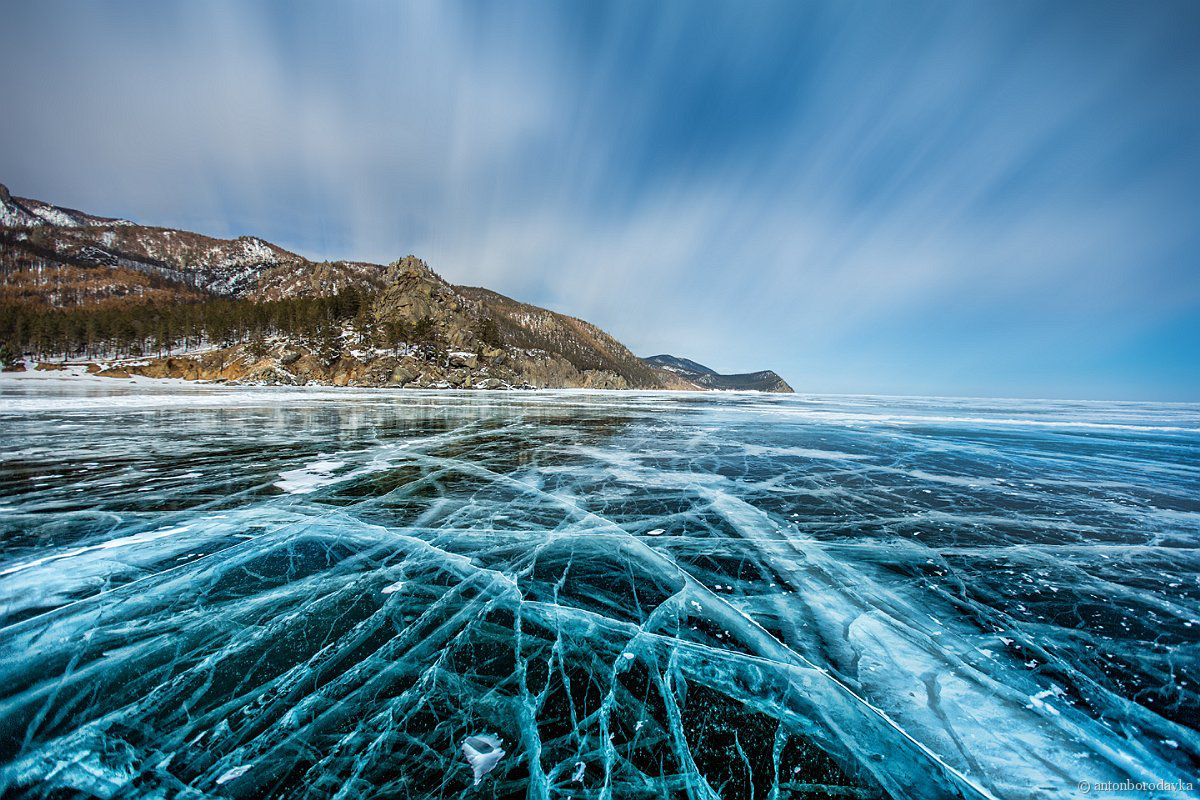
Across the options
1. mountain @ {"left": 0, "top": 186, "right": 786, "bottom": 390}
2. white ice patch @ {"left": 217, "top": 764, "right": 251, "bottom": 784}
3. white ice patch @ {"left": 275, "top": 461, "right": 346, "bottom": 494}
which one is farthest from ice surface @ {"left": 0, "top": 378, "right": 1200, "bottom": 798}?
mountain @ {"left": 0, "top": 186, "right": 786, "bottom": 390}

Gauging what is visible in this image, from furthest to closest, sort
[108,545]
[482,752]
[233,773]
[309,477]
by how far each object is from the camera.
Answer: [309,477] → [108,545] → [482,752] → [233,773]

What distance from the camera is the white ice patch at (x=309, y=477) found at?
6375 mm

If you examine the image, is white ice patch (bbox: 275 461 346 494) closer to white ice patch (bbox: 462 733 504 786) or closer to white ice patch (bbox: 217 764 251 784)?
white ice patch (bbox: 217 764 251 784)

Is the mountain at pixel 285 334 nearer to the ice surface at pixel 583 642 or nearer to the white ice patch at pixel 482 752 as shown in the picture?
the ice surface at pixel 583 642

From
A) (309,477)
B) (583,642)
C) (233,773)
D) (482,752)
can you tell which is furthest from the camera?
(309,477)

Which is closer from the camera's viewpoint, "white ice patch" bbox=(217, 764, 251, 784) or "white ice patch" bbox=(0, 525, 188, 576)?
"white ice patch" bbox=(217, 764, 251, 784)

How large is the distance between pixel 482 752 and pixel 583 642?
0.96m

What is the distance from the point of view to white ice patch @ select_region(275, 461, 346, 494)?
20.9ft

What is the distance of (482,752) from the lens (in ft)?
6.66

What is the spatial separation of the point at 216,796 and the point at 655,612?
8.39 feet

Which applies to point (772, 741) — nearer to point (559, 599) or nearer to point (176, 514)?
point (559, 599)

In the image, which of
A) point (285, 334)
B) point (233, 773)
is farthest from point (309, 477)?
point (285, 334)

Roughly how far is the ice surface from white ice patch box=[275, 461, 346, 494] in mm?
222

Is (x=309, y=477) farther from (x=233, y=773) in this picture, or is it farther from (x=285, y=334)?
(x=285, y=334)
